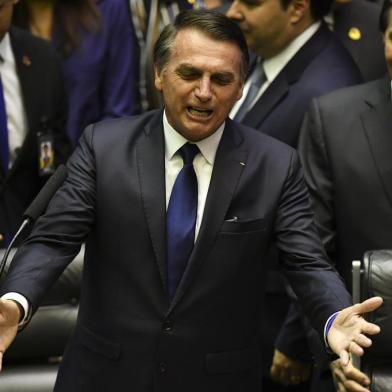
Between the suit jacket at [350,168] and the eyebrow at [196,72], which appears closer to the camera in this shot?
the eyebrow at [196,72]

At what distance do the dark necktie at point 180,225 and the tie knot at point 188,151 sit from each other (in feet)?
0.13

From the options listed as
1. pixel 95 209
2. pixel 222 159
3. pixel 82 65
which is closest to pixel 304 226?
pixel 222 159

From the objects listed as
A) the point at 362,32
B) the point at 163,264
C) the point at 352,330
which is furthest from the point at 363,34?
the point at 352,330

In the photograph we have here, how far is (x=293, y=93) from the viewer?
3299 millimetres

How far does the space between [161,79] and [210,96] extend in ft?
0.56

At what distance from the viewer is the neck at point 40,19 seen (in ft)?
12.7

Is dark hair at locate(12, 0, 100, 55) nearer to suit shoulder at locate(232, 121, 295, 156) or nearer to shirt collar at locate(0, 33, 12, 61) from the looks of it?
shirt collar at locate(0, 33, 12, 61)

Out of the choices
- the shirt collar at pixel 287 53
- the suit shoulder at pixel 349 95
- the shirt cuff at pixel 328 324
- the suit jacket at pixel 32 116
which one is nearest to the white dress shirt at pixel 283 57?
the shirt collar at pixel 287 53

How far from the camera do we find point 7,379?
2.89 m

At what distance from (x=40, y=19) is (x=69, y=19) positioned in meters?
0.11

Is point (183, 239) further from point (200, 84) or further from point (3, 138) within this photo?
point (3, 138)

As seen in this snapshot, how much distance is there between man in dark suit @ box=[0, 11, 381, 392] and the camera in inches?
96.8

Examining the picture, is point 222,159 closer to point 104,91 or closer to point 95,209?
point 95,209

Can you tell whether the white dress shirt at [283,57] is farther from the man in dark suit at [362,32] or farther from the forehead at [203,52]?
the forehead at [203,52]
